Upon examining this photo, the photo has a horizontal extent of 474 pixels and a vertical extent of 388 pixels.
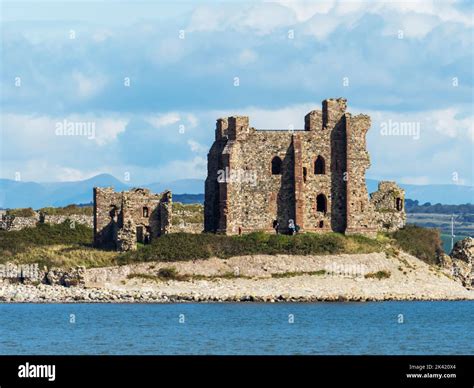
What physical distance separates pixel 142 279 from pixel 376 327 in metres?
20.0

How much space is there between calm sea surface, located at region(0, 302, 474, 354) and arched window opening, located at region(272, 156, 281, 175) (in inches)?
426

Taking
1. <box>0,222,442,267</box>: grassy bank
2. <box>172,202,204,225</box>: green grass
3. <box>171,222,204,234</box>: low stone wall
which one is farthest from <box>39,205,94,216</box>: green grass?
<box>171,222,204,234</box>: low stone wall

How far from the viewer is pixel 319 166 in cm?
9556

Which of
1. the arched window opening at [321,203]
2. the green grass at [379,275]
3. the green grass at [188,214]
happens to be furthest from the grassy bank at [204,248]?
the green grass at [188,214]

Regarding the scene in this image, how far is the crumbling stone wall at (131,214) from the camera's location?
314 feet

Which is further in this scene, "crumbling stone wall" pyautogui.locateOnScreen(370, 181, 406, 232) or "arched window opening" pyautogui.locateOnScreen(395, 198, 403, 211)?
"arched window opening" pyautogui.locateOnScreen(395, 198, 403, 211)

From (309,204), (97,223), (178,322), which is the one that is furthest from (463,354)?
(97,223)

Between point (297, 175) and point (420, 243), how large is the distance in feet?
32.1

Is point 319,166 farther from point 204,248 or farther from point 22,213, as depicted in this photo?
point 22,213

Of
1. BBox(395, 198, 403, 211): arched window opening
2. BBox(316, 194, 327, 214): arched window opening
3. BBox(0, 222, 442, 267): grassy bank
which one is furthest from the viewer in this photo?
BBox(395, 198, 403, 211): arched window opening

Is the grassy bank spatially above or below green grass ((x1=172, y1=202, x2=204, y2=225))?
below

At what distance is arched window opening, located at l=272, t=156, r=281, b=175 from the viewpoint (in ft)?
309

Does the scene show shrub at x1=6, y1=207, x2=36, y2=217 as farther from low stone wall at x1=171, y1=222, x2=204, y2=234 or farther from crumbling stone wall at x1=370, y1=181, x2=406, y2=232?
crumbling stone wall at x1=370, y1=181, x2=406, y2=232

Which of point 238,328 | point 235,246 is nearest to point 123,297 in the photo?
point 235,246
